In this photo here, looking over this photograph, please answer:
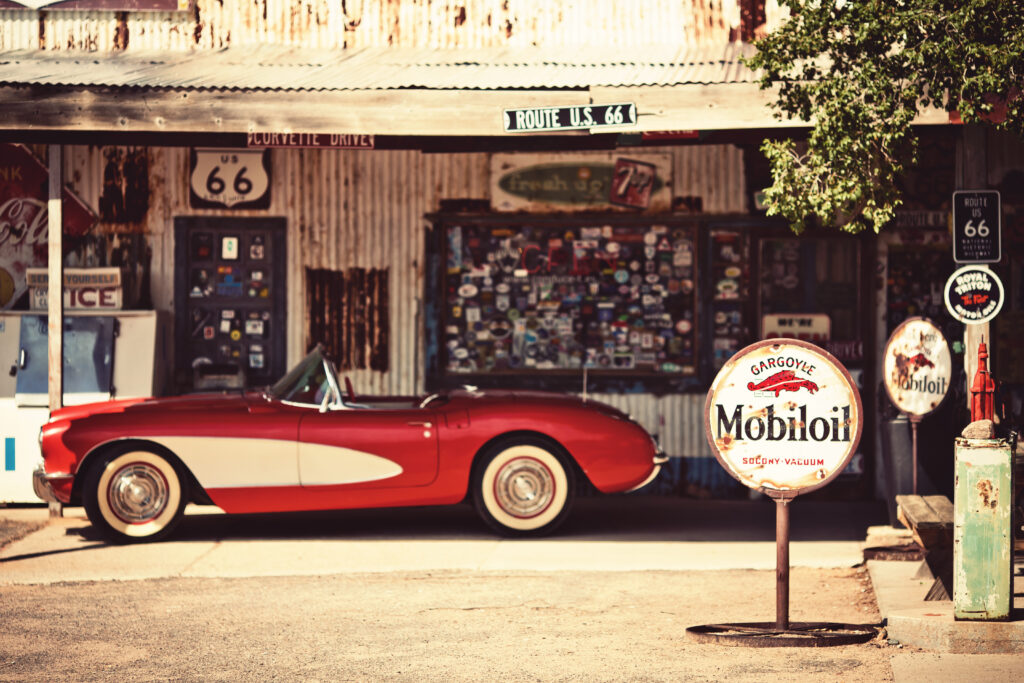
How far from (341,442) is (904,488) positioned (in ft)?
12.8

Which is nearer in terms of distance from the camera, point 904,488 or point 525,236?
point 904,488

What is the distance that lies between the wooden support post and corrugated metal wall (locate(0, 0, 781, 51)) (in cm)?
225

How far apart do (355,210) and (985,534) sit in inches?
301

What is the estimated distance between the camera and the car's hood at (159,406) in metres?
9.76

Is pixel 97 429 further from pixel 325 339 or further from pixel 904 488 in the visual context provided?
pixel 904 488

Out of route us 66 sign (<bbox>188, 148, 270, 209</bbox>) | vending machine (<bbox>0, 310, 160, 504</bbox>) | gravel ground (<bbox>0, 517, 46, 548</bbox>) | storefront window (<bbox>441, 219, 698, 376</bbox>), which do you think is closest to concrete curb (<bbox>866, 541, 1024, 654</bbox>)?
storefront window (<bbox>441, 219, 698, 376</bbox>)

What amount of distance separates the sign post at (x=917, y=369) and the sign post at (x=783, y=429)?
2908 mm

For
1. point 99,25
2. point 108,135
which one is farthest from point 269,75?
point 99,25

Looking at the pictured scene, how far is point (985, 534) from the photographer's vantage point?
247 inches

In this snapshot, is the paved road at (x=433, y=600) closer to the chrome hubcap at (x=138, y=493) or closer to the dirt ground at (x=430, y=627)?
the dirt ground at (x=430, y=627)

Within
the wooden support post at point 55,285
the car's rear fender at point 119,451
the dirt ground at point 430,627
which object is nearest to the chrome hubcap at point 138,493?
the car's rear fender at point 119,451

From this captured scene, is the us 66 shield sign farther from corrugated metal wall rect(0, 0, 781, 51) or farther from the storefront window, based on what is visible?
corrugated metal wall rect(0, 0, 781, 51)

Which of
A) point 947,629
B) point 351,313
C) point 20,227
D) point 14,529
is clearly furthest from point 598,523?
point 20,227

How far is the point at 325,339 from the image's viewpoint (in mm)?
12672
